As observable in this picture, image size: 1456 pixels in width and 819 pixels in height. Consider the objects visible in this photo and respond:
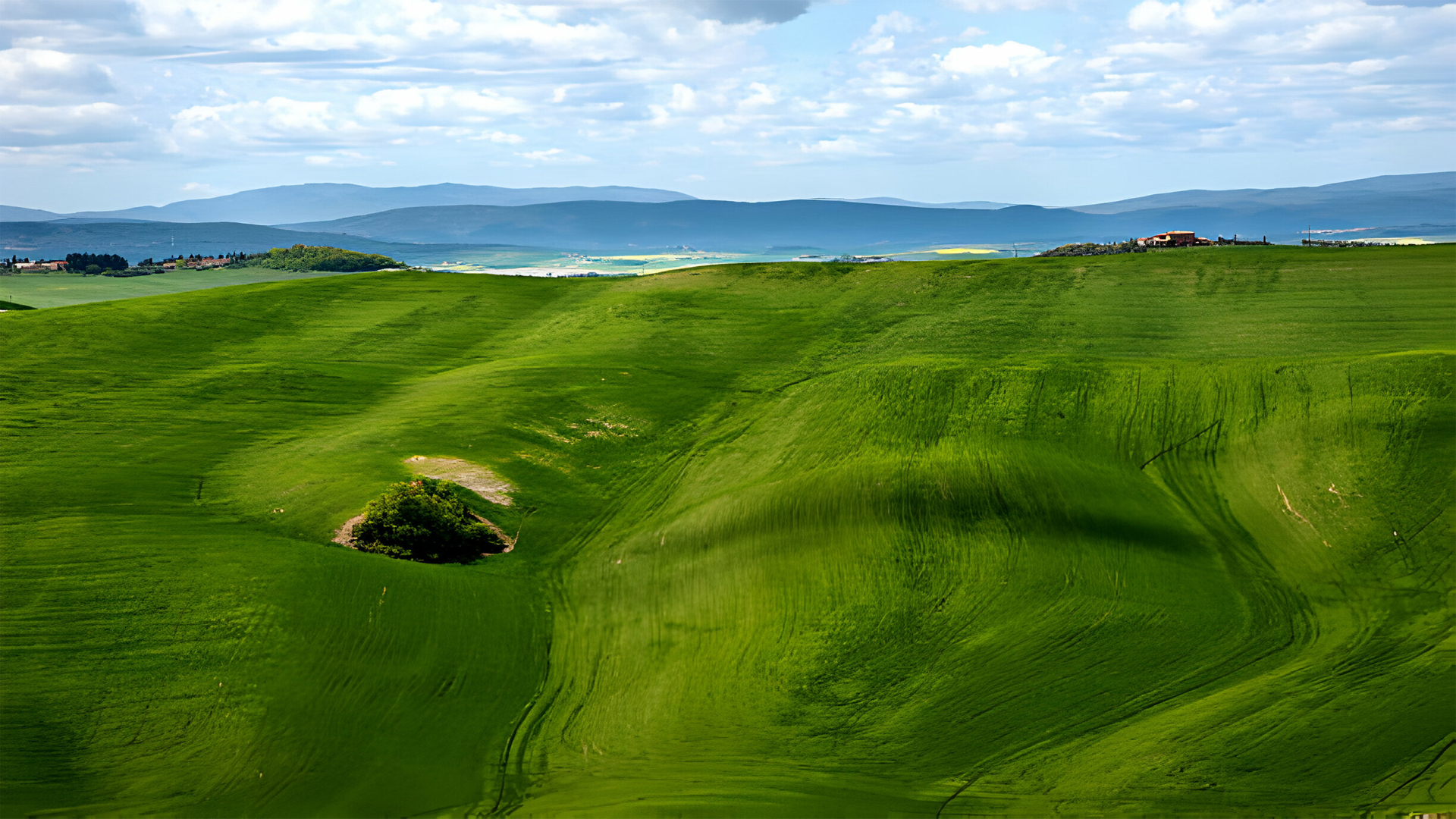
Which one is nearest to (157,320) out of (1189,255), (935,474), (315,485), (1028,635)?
(315,485)

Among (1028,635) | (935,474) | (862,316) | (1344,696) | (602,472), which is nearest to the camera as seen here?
(1344,696)

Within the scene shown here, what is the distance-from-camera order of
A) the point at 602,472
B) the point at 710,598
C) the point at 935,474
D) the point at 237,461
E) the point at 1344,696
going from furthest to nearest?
the point at 602,472, the point at 237,461, the point at 935,474, the point at 710,598, the point at 1344,696

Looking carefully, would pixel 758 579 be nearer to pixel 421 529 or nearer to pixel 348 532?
pixel 421 529

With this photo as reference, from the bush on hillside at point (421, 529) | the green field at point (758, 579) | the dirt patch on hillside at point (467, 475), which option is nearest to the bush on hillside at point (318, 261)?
the green field at point (758, 579)

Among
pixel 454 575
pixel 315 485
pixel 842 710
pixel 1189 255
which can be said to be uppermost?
pixel 1189 255

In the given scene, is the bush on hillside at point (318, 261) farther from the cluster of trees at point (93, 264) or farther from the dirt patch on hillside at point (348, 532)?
the dirt patch on hillside at point (348, 532)

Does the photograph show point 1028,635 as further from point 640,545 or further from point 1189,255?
point 1189,255
